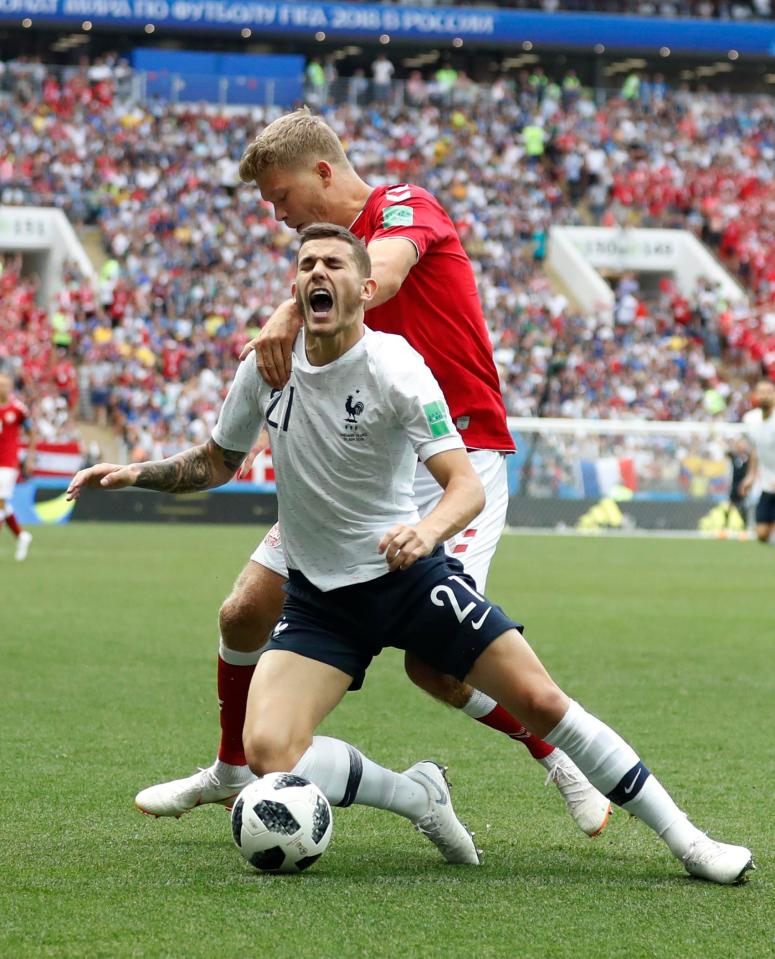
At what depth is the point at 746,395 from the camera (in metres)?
33.7

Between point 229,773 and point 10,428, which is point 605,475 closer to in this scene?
point 10,428

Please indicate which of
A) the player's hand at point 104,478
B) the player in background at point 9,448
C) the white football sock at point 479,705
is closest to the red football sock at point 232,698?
the white football sock at point 479,705

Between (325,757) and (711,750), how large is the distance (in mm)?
2891

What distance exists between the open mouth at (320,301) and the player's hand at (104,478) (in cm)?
80

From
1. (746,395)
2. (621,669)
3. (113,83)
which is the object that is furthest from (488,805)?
(113,83)

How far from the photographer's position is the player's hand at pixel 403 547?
13.4 ft

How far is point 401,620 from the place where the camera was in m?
4.57

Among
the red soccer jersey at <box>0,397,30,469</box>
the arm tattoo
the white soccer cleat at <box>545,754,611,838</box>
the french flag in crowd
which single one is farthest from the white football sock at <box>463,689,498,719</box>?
the french flag in crowd

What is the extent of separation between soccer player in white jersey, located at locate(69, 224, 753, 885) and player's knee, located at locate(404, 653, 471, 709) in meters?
0.28

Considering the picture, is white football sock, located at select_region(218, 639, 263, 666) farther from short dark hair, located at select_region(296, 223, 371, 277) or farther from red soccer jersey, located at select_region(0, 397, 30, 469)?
red soccer jersey, located at select_region(0, 397, 30, 469)

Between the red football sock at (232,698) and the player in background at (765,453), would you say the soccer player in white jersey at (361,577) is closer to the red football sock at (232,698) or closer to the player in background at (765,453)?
the red football sock at (232,698)

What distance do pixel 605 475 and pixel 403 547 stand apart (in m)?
23.5

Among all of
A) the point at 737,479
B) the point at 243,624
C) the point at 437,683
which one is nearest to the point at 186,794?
the point at 243,624

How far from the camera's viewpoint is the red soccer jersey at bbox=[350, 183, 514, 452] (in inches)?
206
